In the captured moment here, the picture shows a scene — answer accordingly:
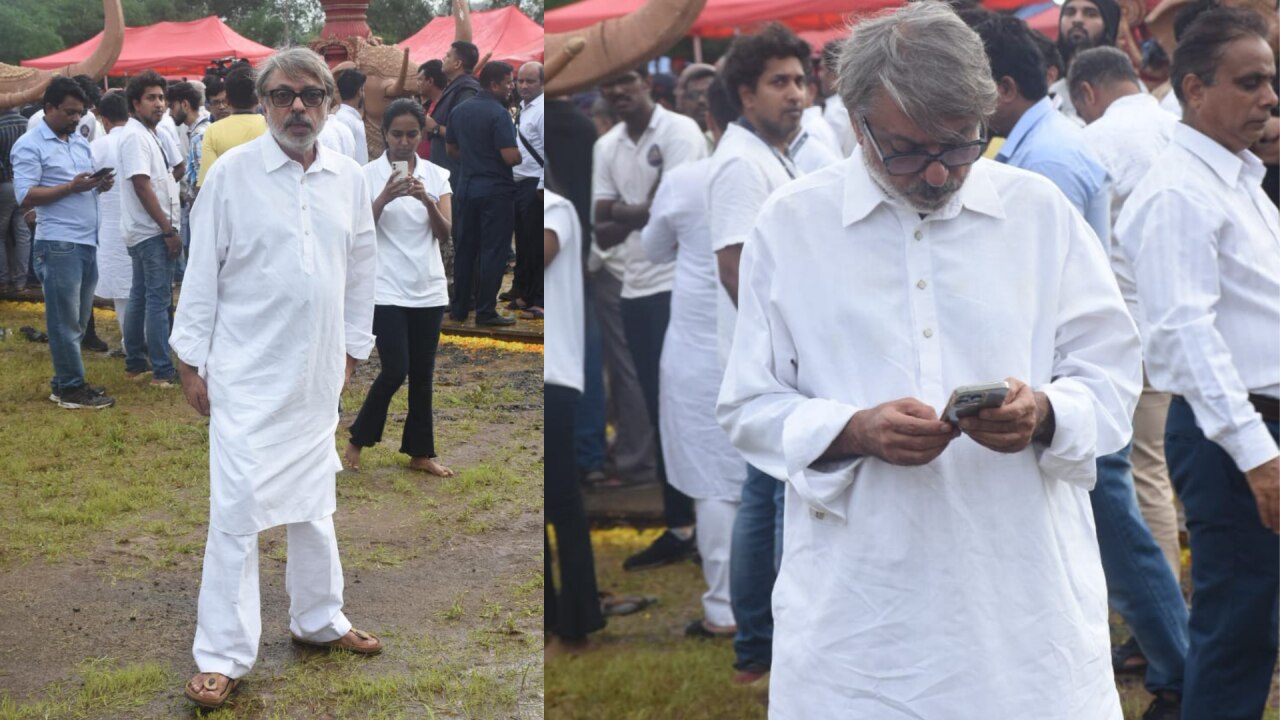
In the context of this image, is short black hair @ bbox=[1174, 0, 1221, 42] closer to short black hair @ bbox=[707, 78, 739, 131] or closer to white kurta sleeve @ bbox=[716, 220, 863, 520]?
short black hair @ bbox=[707, 78, 739, 131]

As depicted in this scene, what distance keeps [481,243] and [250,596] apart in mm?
870

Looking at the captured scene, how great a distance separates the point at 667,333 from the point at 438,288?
1734mm

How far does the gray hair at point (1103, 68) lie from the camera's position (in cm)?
481

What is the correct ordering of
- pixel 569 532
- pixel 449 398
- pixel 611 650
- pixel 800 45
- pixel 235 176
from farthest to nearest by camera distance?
pixel 611 650 → pixel 800 45 → pixel 449 398 → pixel 235 176 → pixel 569 532

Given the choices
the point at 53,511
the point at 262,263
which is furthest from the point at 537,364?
the point at 53,511

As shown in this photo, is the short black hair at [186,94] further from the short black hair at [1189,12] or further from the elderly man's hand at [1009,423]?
the short black hair at [1189,12]

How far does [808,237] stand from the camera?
1968 millimetres

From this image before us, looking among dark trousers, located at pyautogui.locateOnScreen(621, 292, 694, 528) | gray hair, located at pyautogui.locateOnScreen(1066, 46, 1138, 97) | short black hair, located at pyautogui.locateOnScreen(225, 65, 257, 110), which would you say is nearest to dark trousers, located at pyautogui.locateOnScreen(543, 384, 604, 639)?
short black hair, located at pyautogui.locateOnScreen(225, 65, 257, 110)

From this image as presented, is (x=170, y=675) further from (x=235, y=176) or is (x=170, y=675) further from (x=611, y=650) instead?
(x=611, y=650)

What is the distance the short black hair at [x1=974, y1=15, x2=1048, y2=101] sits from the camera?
3.50 metres

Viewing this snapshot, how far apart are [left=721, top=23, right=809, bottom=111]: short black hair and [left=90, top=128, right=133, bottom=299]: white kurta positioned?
1926 mm

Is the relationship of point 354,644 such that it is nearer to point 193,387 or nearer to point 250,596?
point 250,596

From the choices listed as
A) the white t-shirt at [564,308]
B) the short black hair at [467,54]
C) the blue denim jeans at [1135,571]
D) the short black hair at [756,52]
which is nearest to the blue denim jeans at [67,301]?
the short black hair at [467,54]

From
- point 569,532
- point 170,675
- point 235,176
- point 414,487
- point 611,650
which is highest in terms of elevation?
point 235,176
